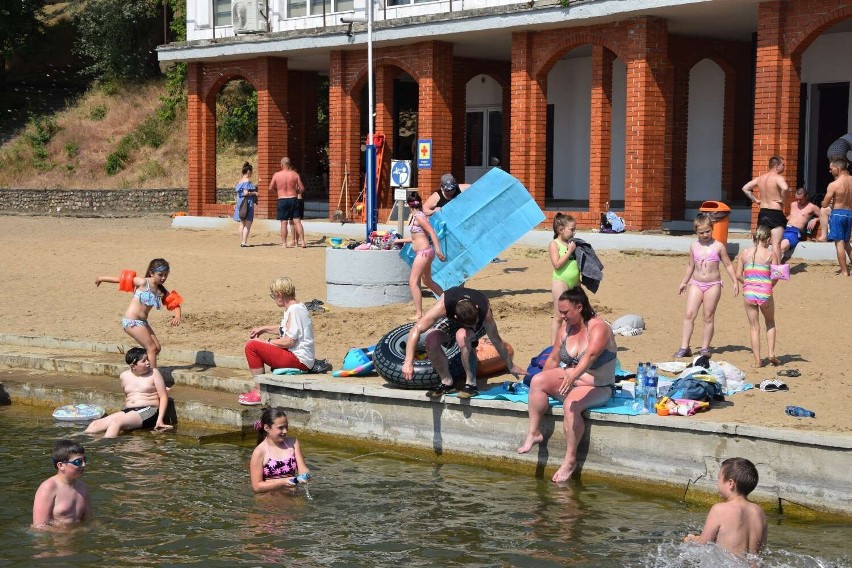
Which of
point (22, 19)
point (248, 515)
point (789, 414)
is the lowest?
point (248, 515)

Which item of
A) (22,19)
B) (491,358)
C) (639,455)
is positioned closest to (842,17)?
(491,358)

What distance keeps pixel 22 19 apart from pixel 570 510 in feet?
153

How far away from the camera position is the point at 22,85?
53.2 metres

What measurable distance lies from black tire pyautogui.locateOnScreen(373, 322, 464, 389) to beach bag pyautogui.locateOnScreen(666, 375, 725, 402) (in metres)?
1.95

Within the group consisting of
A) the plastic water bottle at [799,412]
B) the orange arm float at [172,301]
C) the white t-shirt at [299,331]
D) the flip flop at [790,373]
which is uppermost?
the orange arm float at [172,301]

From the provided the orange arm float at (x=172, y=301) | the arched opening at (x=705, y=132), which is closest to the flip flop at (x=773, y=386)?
the orange arm float at (x=172, y=301)

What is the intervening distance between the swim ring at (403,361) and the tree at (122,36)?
132 ft

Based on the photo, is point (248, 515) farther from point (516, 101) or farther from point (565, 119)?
point (565, 119)

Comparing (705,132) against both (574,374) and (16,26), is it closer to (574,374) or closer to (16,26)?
(574,374)

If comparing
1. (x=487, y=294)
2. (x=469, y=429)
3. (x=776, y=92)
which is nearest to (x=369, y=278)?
(x=487, y=294)

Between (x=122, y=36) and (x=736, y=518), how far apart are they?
45831mm

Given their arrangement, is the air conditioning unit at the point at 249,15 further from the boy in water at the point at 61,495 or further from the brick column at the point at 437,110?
the boy in water at the point at 61,495

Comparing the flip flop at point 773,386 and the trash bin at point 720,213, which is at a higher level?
the trash bin at point 720,213

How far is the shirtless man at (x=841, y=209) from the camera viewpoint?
17094mm
